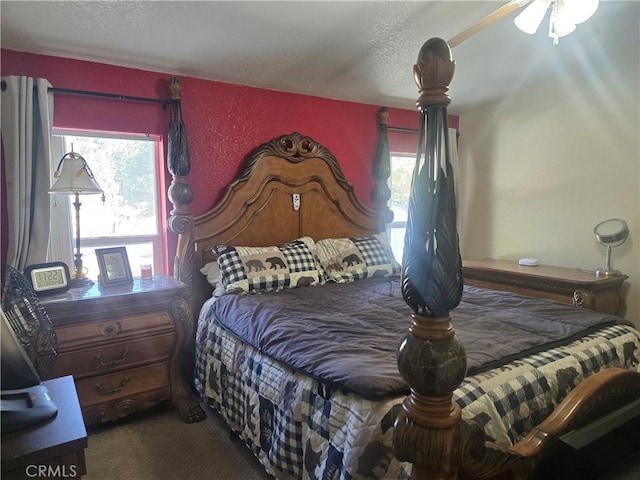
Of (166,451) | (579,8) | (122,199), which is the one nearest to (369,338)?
(166,451)

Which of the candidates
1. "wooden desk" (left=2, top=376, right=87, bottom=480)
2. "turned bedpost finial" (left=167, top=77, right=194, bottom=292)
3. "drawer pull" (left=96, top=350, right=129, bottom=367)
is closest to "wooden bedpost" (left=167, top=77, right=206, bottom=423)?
"turned bedpost finial" (left=167, top=77, right=194, bottom=292)

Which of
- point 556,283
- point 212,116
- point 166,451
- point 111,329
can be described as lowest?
point 166,451

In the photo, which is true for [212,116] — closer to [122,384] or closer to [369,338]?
[122,384]

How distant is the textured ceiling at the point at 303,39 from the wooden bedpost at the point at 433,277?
1531 millimetres

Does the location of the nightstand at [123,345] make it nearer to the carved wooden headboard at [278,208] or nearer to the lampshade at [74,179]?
the carved wooden headboard at [278,208]

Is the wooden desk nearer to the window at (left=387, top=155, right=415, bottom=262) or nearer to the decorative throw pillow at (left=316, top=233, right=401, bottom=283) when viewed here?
the decorative throw pillow at (left=316, top=233, right=401, bottom=283)

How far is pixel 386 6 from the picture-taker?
Answer: 2.13 metres

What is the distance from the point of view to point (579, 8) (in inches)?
68.9

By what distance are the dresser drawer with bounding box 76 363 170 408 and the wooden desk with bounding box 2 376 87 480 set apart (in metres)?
1.27

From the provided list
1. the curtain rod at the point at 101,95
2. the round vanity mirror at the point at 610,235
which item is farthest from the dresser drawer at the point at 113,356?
the round vanity mirror at the point at 610,235

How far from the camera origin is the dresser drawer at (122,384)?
212 centimetres

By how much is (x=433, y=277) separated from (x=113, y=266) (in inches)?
83.5

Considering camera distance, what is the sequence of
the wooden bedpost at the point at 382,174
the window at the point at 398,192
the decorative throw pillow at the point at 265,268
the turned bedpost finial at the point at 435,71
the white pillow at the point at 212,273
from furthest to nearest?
1. the window at the point at 398,192
2. the wooden bedpost at the point at 382,174
3. the white pillow at the point at 212,273
4. the decorative throw pillow at the point at 265,268
5. the turned bedpost finial at the point at 435,71
